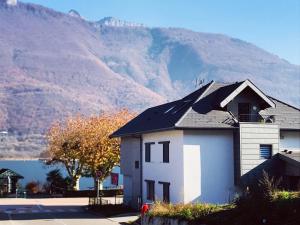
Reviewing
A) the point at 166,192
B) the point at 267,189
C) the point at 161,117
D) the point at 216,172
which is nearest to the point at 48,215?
the point at 166,192

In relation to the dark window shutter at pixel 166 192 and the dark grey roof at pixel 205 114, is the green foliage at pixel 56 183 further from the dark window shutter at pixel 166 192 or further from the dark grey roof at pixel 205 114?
the dark window shutter at pixel 166 192

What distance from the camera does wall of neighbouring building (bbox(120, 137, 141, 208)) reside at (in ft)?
142

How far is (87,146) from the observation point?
2458 inches

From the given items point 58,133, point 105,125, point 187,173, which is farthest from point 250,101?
point 58,133

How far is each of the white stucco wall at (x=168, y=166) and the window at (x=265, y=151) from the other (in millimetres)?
5359

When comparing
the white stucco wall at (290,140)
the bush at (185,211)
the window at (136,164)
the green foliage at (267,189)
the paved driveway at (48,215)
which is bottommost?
the paved driveway at (48,215)

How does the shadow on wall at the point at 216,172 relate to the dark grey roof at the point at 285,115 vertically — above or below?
below

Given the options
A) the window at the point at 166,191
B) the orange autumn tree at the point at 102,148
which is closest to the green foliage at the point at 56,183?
the orange autumn tree at the point at 102,148

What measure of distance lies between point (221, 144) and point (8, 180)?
124 feet

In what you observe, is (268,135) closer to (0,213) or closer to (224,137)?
(224,137)

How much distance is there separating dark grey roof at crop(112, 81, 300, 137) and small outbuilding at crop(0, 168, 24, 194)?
27419 mm

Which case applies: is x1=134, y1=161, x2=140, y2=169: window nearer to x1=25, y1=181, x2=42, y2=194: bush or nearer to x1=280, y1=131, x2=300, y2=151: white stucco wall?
x1=280, y1=131, x2=300, y2=151: white stucco wall

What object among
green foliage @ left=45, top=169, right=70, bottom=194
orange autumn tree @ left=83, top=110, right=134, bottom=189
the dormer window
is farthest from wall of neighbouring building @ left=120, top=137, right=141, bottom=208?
green foliage @ left=45, top=169, right=70, bottom=194

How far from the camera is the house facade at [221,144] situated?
114ft
